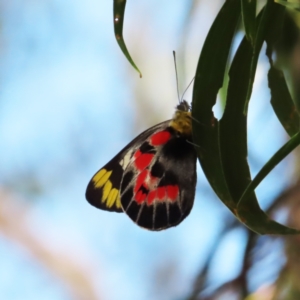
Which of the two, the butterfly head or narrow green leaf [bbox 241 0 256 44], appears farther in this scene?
the butterfly head

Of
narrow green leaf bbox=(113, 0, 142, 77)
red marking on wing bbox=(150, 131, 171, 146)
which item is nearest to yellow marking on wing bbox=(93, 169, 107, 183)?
red marking on wing bbox=(150, 131, 171, 146)

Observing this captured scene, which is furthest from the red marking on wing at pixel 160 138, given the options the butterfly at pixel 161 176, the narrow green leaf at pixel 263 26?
the narrow green leaf at pixel 263 26

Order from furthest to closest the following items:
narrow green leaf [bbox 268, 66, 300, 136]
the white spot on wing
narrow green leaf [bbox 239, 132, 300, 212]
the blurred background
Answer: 1. the blurred background
2. the white spot on wing
3. narrow green leaf [bbox 268, 66, 300, 136]
4. narrow green leaf [bbox 239, 132, 300, 212]

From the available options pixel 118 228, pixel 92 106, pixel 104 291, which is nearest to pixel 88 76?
pixel 92 106

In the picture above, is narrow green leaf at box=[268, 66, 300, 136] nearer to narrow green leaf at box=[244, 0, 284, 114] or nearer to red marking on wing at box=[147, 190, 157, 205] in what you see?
narrow green leaf at box=[244, 0, 284, 114]

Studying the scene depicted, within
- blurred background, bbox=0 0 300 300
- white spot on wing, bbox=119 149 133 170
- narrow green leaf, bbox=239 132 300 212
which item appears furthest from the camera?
blurred background, bbox=0 0 300 300

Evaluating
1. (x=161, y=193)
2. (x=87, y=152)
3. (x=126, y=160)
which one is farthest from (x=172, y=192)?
(x=87, y=152)

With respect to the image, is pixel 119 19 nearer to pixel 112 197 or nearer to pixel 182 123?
pixel 182 123

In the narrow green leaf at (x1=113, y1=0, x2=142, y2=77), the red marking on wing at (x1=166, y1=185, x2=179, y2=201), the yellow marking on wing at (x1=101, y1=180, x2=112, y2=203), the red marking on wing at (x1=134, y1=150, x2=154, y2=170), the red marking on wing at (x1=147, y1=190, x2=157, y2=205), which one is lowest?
the red marking on wing at (x1=166, y1=185, x2=179, y2=201)
